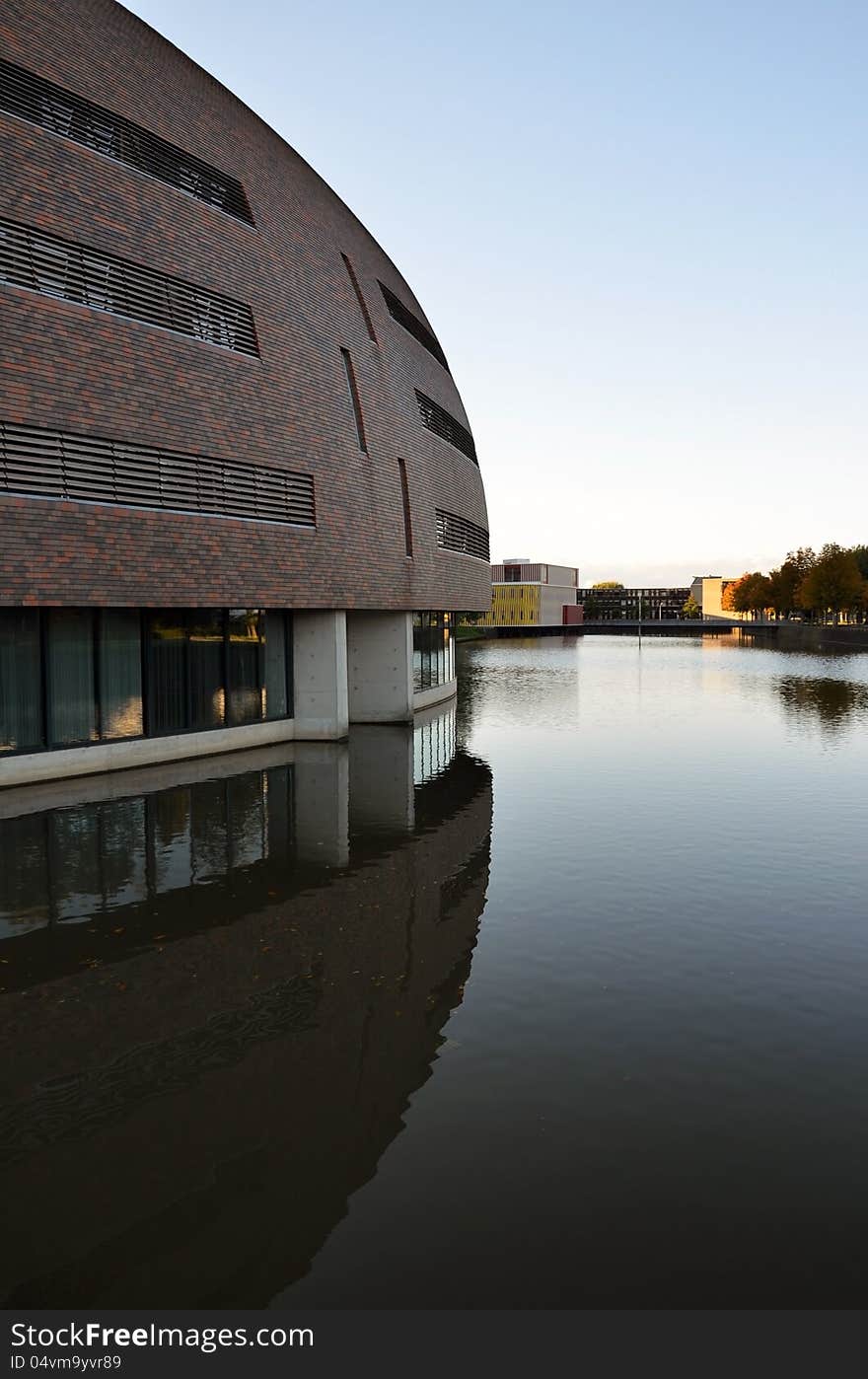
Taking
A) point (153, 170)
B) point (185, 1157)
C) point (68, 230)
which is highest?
point (153, 170)

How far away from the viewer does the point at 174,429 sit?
69.6 feet

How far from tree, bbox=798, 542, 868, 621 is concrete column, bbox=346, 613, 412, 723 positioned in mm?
101910

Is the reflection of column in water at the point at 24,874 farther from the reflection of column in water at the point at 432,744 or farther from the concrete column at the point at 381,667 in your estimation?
the concrete column at the point at 381,667

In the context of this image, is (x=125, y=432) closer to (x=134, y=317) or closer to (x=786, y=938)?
(x=134, y=317)

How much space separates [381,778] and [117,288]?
12056 millimetres

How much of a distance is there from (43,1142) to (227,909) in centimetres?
515

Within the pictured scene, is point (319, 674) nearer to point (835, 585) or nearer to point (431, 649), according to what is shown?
point (431, 649)

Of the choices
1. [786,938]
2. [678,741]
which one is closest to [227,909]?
[786,938]

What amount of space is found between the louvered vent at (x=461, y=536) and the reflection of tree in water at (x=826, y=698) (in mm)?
14227

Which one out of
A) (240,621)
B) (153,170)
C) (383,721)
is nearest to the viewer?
(153,170)

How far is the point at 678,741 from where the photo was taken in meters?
26.4

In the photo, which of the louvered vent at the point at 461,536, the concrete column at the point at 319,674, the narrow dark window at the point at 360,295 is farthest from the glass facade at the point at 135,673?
the louvered vent at the point at 461,536

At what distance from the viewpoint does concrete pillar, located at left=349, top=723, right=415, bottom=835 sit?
16.5m

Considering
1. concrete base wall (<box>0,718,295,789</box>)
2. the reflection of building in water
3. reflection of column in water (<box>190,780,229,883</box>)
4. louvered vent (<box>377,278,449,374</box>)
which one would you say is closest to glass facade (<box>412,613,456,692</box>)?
concrete base wall (<box>0,718,295,789</box>)
